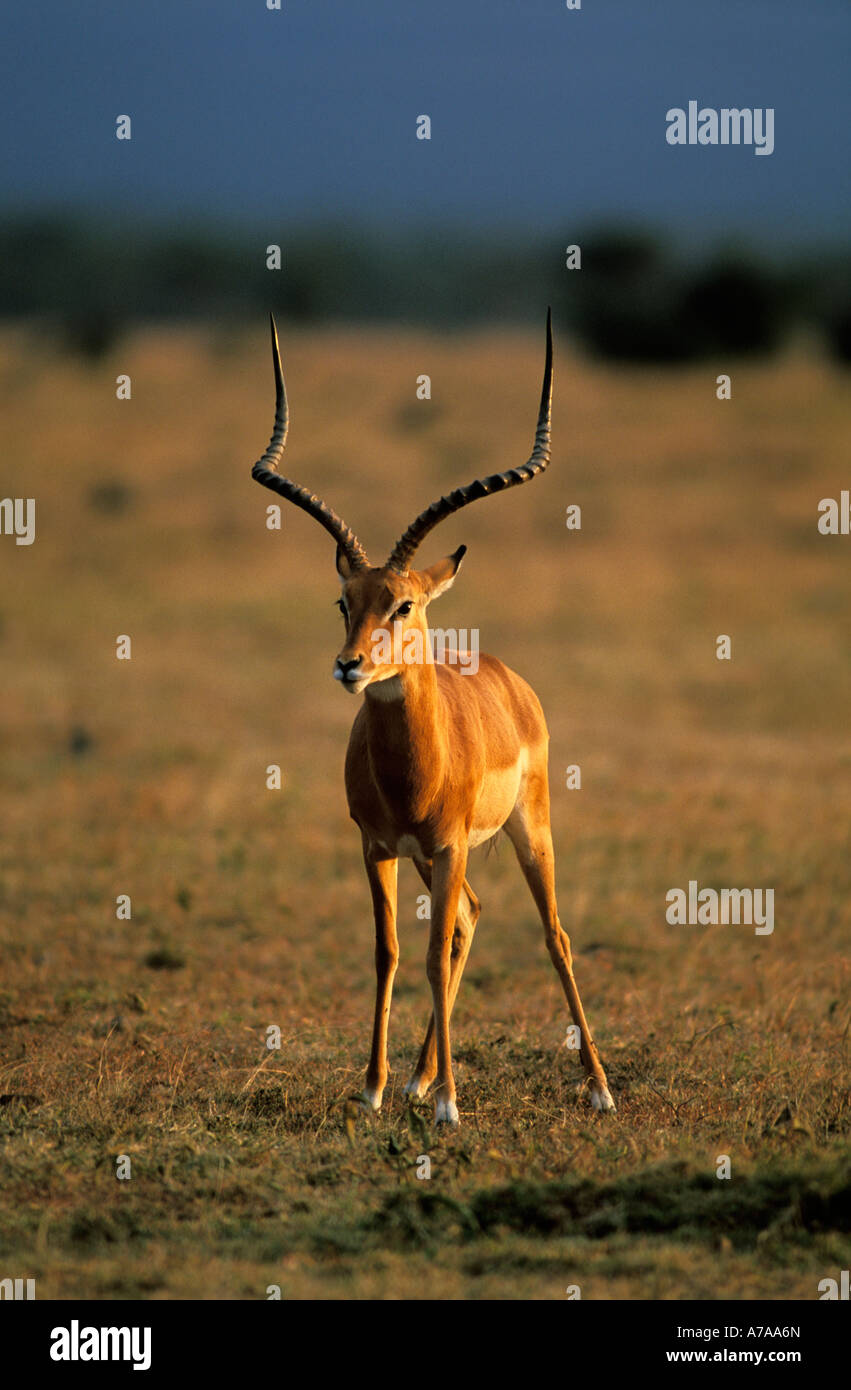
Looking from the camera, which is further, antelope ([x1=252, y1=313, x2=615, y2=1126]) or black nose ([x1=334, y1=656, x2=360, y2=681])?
antelope ([x1=252, y1=313, x2=615, y2=1126])

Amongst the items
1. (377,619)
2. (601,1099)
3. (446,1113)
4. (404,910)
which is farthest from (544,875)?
(404,910)

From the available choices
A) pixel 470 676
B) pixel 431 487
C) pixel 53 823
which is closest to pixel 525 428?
pixel 431 487

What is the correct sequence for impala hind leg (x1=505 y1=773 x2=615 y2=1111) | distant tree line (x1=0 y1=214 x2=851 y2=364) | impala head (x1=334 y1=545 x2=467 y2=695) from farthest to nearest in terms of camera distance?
distant tree line (x1=0 y1=214 x2=851 y2=364) < impala hind leg (x1=505 y1=773 x2=615 y2=1111) < impala head (x1=334 y1=545 x2=467 y2=695)

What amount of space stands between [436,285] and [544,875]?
186ft

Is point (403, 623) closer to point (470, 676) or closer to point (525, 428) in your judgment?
point (470, 676)

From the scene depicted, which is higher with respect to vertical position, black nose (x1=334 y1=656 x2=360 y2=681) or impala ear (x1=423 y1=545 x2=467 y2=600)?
impala ear (x1=423 y1=545 x2=467 y2=600)

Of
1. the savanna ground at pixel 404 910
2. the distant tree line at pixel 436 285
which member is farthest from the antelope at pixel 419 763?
the distant tree line at pixel 436 285

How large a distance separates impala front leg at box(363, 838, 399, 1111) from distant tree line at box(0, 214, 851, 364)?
45.4m

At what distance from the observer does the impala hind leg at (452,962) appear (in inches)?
362

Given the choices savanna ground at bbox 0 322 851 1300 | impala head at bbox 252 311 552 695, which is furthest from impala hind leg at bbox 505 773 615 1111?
impala head at bbox 252 311 552 695

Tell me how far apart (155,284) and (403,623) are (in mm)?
57912

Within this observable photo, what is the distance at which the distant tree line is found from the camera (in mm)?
54625

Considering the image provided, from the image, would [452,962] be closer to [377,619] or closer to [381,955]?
[381,955]

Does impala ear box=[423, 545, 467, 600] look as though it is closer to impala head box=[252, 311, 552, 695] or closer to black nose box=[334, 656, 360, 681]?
impala head box=[252, 311, 552, 695]
